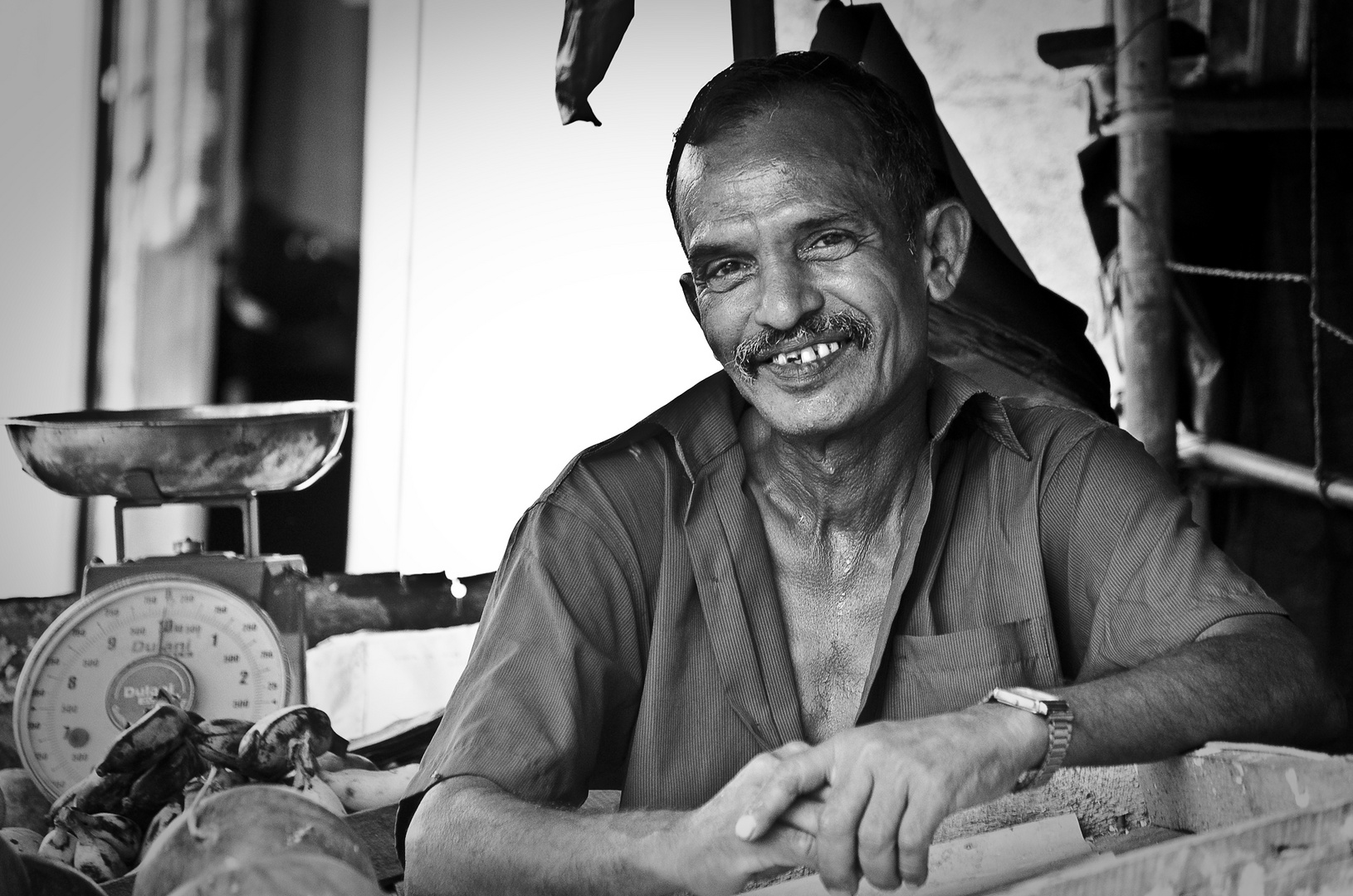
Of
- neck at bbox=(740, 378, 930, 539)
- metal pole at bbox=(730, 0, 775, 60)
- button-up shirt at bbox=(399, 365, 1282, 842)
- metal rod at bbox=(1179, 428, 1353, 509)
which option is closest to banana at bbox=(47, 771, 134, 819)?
button-up shirt at bbox=(399, 365, 1282, 842)

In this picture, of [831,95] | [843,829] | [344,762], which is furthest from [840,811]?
[344,762]

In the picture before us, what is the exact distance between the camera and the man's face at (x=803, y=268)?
6.08ft

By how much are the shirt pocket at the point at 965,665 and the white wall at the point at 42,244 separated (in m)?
1.79

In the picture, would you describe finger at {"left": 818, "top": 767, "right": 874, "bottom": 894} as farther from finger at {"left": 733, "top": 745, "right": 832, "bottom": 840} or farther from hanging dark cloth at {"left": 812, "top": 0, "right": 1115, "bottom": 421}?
hanging dark cloth at {"left": 812, "top": 0, "right": 1115, "bottom": 421}

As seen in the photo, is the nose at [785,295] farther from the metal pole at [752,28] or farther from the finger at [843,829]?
the metal pole at [752,28]

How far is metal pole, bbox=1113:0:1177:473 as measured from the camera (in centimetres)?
305

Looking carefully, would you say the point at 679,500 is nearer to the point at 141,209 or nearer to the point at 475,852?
the point at 475,852

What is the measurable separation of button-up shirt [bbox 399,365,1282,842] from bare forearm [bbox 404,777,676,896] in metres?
0.16

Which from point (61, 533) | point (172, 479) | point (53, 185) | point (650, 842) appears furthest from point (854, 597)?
point (53, 185)

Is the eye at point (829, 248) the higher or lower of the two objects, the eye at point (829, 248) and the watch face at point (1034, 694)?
the higher

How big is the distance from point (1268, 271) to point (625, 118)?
1.70 meters

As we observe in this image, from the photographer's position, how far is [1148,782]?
4.99 feet

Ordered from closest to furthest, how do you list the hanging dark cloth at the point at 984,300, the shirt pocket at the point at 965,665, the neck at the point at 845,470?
the shirt pocket at the point at 965,665 → the neck at the point at 845,470 → the hanging dark cloth at the point at 984,300

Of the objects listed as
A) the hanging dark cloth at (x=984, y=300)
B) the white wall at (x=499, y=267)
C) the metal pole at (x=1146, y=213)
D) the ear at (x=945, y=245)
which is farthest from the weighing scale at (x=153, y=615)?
the metal pole at (x=1146, y=213)
